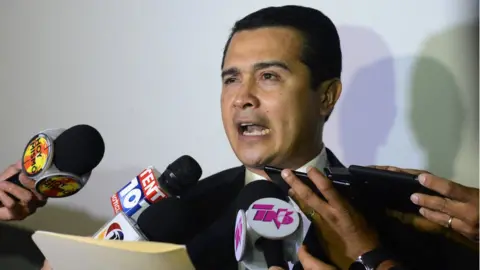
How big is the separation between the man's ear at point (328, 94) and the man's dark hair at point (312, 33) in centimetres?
1

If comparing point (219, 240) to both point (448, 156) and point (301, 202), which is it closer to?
point (301, 202)

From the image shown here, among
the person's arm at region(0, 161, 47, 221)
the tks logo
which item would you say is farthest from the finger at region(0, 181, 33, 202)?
the tks logo

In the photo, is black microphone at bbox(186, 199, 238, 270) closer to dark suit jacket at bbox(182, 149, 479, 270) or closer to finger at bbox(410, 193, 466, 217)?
dark suit jacket at bbox(182, 149, 479, 270)

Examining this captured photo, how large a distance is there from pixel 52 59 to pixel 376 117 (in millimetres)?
854

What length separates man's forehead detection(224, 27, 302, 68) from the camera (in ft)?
3.42

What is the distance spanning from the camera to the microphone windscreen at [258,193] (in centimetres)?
84

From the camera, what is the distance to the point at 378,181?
82cm

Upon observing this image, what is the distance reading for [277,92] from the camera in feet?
3.37

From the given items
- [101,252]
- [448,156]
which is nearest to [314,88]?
[448,156]

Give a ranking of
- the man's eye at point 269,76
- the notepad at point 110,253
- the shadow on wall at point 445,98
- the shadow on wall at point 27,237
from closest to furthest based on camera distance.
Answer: the notepad at point 110,253 < the man's eye at point 269,76 < the shadow on wall at point 445,98 < the shadow on wall at point 27,237

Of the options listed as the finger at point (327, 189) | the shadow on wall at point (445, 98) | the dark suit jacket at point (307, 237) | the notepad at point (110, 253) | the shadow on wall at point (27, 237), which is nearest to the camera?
the notepad at point (110, 253)

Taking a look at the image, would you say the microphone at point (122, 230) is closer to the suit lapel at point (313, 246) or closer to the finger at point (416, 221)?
the suit lapel at point (313, 246)

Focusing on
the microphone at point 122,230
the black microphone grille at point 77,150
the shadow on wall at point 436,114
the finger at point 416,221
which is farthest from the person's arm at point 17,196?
the shadow on wall at point 436,114

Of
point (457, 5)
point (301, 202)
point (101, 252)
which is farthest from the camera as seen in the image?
point (457, 5)
